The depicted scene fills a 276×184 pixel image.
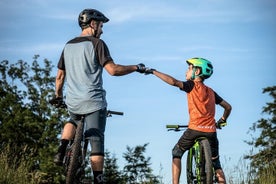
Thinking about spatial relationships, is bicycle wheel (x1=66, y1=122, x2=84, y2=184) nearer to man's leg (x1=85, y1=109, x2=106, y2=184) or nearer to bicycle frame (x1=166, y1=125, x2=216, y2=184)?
man's leg (x1=85, y1=109, x2=106, y2=184)

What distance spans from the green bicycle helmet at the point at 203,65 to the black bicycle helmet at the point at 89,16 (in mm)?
1884

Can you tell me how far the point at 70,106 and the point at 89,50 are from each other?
0.73m

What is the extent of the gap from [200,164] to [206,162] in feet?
0.51

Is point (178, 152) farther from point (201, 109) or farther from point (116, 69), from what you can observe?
point (116, 69)

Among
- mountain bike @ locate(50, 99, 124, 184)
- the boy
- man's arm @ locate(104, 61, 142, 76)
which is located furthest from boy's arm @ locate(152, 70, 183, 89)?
mountain bike @ locate(50, 99, 124, 184)

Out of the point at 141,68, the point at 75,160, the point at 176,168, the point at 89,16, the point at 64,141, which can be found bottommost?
the point at 75,160

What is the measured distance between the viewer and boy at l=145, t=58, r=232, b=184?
845 centimetres

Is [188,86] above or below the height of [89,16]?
below

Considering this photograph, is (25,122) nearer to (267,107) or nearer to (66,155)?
(267,107)

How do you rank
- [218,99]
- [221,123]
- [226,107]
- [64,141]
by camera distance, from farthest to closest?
1. [221,123]
2. [226,107]
3. [218,99]
4. [64,141]

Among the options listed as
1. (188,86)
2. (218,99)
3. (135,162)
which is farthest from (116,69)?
(135,162)

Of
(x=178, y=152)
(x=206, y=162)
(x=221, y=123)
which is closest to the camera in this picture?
(x=206, y=162)

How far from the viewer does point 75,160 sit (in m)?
6.99

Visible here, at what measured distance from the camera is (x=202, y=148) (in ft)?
27.3
